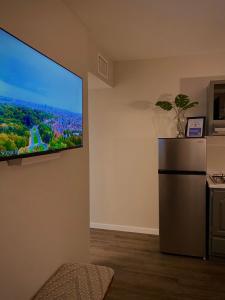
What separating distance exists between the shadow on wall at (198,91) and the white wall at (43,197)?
1.57 meters

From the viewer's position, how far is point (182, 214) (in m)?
2.97

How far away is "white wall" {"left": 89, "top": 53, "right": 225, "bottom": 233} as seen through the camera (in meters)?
3.45

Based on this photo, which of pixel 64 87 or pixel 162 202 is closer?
pixel 64 87

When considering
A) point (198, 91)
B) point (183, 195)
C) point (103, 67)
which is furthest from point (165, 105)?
point (183, 195)

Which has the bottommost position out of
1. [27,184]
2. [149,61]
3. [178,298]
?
[178,298]

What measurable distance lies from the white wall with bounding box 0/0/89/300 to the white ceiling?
0.24 meters

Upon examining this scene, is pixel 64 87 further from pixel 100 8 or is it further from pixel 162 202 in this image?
pixel 162 202

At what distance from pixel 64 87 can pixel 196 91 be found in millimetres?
2164

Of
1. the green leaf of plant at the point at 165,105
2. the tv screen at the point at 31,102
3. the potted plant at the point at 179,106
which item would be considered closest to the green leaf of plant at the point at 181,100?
the potted plant at the point at 179,106

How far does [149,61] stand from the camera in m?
3.56

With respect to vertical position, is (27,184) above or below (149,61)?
below

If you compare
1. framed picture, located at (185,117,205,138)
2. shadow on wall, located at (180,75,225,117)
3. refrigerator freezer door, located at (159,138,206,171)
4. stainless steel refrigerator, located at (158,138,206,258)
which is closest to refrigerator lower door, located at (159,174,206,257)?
stainless steel refrigerator, located at (158,138,206,258)

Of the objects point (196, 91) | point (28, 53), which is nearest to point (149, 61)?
point (196, 91)

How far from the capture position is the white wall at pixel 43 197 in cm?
142
